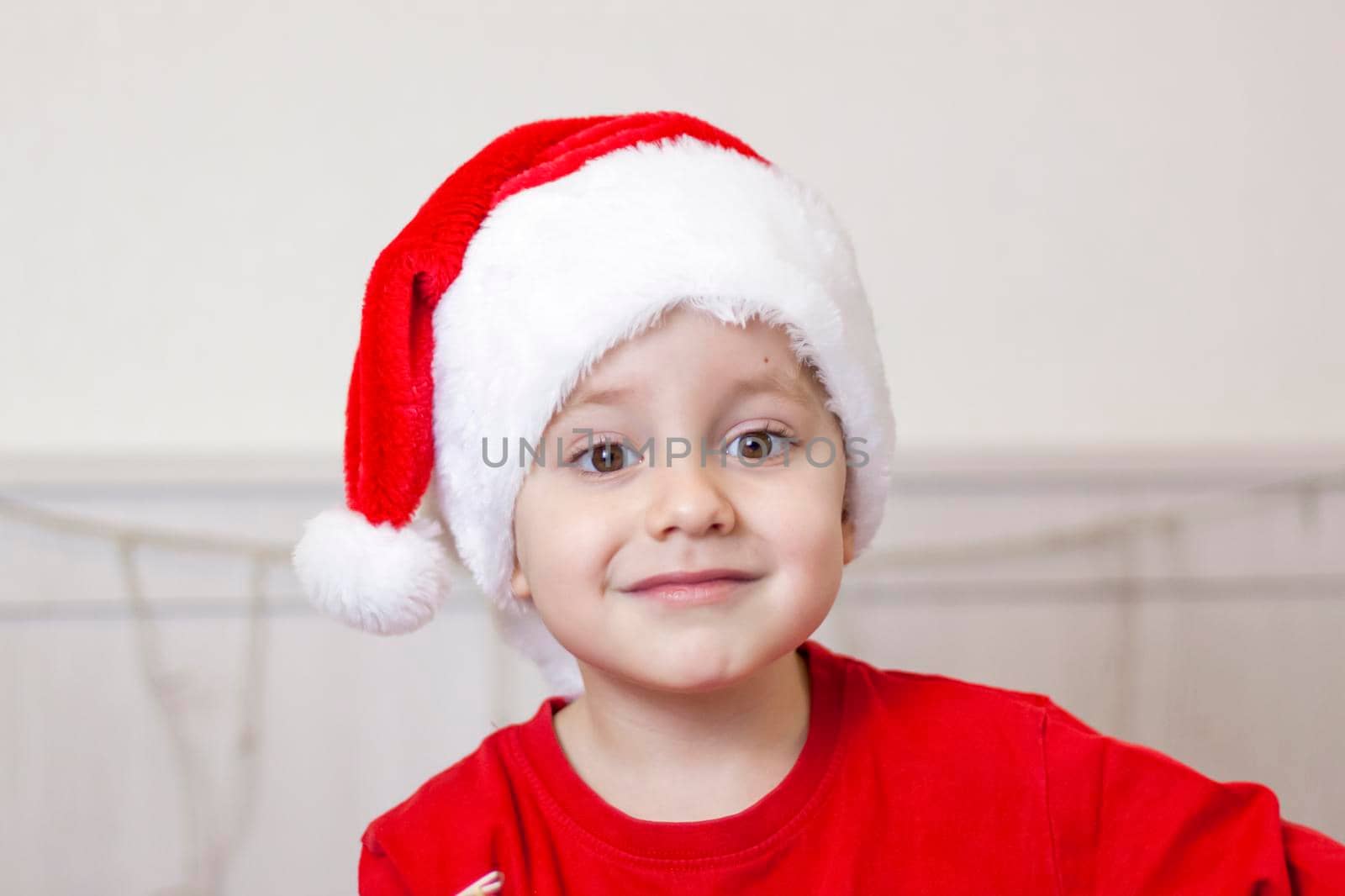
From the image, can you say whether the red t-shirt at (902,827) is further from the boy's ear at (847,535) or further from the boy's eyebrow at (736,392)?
the boy's eyebrow at (736,392)

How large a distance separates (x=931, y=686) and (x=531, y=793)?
1.08ft

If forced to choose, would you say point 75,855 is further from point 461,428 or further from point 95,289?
point 461,428

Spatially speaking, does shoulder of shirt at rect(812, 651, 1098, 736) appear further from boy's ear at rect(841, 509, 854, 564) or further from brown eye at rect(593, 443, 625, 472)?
brown eye at rect(593, 443, 625, 472)

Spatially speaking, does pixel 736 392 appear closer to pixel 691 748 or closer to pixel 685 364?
pixel 685 364

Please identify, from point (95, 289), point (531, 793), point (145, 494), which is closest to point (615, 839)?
point (531, 793)

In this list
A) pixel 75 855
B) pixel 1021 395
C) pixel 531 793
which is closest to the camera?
pixel 531 793

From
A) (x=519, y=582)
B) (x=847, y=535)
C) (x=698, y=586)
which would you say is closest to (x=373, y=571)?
(x=519, y=582)

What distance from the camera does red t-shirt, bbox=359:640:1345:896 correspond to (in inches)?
35.4

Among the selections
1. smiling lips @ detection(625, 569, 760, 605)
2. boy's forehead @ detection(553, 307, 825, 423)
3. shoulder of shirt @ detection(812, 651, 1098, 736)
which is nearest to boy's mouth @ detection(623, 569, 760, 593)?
smiling lips @ detection(625, 569, 760, 605)

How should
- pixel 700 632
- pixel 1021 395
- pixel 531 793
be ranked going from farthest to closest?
1. pixel 1021 395
2. pixel 531 793
3. pixel 700 632

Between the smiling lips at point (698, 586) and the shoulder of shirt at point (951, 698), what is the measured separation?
0.23m

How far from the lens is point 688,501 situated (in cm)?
83

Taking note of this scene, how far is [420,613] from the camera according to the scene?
93 centimetres

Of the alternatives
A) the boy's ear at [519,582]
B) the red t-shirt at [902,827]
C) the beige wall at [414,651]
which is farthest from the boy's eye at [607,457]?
the beige wall at [414,651]
